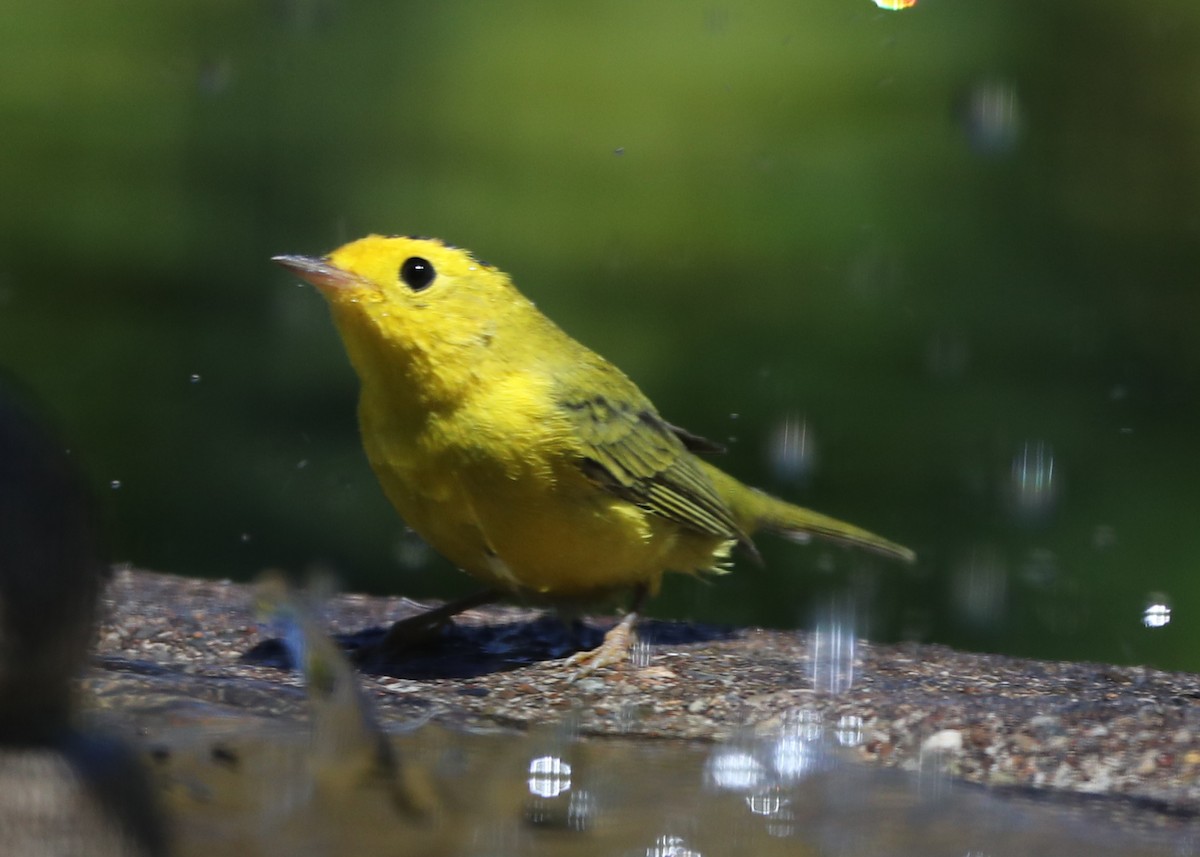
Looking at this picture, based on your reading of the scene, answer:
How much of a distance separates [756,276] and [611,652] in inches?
126

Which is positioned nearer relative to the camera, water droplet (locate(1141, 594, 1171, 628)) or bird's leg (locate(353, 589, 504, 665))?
bird's leg (locate(353, 589, 504, 665))

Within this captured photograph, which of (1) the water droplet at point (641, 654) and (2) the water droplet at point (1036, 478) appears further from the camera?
(2) the water droplet at point (1036, 478)

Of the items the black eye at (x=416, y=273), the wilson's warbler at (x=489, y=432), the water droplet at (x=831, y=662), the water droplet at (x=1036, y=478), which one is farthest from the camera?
the water droplet at (x=1036, y=478)

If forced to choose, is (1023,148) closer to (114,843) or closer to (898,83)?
(898,83)

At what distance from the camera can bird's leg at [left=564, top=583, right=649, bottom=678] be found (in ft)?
9.62

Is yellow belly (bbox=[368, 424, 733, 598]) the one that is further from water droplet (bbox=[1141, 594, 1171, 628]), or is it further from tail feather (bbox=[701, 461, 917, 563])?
water droplet (bbox=[1141, 594, 1171, 628])

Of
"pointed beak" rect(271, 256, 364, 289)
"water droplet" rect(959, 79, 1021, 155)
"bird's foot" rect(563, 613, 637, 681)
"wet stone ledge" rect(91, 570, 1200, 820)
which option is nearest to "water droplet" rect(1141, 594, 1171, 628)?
"water droplet" rect(959, 79, 1021, 155)

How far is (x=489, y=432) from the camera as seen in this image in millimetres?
3023

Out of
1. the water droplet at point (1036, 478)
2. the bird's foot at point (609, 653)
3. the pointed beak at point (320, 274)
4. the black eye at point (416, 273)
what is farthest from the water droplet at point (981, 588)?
the pointed beak at point (320, 274)

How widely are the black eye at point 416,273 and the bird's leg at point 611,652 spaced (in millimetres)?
770

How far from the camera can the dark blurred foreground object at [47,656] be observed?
1202mm

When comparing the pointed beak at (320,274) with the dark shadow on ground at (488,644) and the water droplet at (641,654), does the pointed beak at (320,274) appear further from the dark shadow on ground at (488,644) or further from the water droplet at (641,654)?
the water droplet at (641,654)

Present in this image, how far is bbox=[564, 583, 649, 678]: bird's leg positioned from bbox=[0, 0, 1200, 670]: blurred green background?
2162 mm

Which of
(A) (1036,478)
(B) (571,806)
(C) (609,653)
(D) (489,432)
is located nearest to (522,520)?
(D) (489,432)
